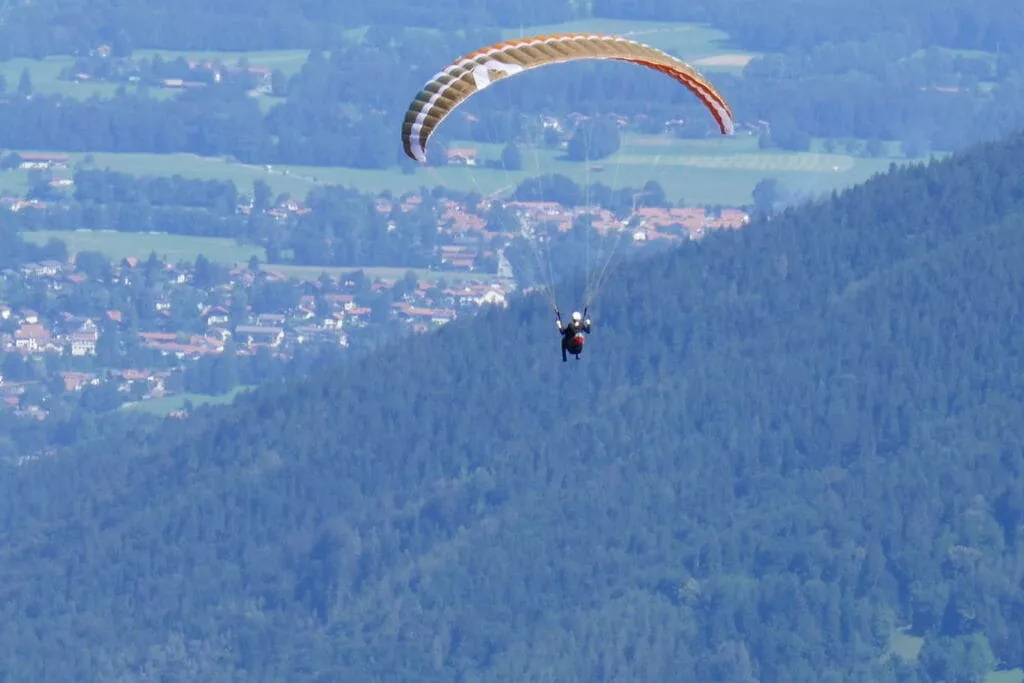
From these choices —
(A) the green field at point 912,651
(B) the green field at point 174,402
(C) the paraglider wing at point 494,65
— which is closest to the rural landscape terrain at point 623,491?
(A) the green field at point 912,651

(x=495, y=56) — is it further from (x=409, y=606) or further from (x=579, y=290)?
(x=579, y=290)

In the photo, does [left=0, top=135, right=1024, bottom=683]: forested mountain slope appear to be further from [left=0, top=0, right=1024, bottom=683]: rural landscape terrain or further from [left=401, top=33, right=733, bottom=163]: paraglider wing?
[left=401, top=33, right=733, bottom=163]: paraglider wing

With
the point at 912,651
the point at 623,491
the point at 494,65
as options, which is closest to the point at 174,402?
the point at 623,491

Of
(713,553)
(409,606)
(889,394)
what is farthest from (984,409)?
(409,606)

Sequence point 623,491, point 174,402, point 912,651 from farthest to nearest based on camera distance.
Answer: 1. point 174,402
2. point 623,491
3. point 912,651

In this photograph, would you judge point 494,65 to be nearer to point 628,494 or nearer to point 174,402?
point 628,494

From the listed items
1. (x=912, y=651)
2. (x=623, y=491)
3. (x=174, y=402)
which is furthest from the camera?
(x=174, y=402)

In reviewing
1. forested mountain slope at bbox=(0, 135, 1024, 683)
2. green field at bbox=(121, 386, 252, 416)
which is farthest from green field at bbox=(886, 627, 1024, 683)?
green field at bbox=(121, 386, 252, 416)
